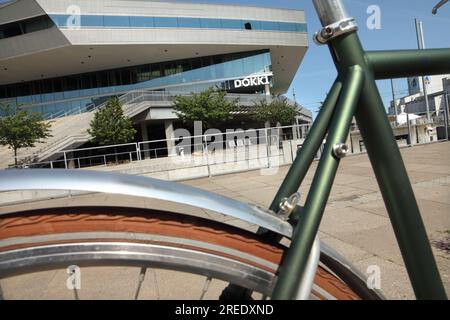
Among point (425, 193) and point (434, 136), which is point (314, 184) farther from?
point (434, 136)

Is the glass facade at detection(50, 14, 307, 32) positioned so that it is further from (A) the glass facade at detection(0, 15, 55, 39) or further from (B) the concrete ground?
(B) the concrete ground

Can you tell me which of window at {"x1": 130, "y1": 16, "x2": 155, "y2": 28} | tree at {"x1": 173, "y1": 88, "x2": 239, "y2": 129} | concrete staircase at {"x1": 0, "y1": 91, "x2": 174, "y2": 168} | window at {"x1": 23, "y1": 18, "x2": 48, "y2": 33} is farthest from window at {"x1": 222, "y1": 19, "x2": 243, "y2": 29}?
window at {"x1": 23, "y1": 18, "x2": 48, "y2": 33}

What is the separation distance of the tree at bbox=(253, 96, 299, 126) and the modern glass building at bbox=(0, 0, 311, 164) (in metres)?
6.28

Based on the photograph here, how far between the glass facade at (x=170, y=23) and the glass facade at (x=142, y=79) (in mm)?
3219

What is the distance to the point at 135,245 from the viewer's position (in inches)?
31.0

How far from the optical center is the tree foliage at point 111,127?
2417cm

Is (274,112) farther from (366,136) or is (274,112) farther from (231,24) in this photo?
(366,136)

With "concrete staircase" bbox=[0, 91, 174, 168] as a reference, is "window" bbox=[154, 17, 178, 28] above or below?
above

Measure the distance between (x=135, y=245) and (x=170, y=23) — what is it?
36.3 m

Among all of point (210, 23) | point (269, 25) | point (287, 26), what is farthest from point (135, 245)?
point (287, 26)

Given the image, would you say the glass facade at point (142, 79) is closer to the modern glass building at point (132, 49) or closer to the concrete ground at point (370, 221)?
the modern glass building at point (132, 49)

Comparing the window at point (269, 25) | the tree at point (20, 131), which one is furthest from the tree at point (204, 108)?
the window at point (269, 25)

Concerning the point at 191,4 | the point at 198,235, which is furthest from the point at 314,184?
the point at 191,4

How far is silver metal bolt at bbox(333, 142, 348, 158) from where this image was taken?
35.8 inches
